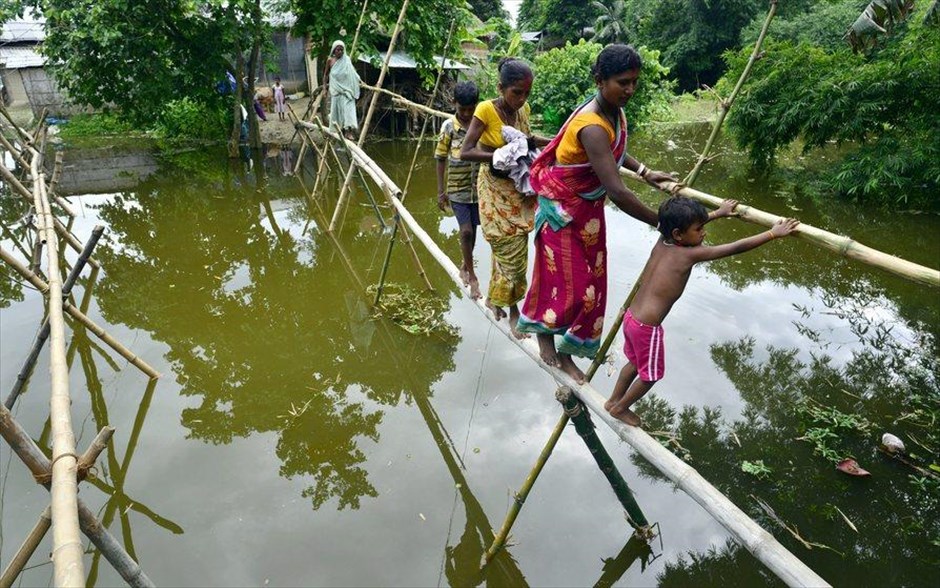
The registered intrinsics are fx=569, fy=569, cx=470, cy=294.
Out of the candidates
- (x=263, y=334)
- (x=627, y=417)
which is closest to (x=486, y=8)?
(x=263, y=334)

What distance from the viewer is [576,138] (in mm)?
2078

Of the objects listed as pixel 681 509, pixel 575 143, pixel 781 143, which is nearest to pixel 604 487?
pixel 681 509

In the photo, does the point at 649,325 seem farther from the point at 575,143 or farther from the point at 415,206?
the point at 415,206

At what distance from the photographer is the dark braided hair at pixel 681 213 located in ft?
6.46

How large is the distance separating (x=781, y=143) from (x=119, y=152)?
13467 millimetres

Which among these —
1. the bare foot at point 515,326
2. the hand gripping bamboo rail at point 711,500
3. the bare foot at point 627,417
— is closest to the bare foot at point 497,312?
the bare foot at point 515,326

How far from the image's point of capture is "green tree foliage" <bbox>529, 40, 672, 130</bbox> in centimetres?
1411

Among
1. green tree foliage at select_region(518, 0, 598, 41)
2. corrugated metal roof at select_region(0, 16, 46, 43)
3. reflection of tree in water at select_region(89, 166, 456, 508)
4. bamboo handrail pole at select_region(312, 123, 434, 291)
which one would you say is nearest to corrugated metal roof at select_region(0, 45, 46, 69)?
corrugated metal roof at select_region(0, 16, 46, 43)

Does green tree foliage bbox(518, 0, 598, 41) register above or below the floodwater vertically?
above

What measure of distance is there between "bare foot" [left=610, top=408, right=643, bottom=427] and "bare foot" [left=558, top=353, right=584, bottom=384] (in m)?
0.27

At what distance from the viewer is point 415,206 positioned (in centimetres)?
927

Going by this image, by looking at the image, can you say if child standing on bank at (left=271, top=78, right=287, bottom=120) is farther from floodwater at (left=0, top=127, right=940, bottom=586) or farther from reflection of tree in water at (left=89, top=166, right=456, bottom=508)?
floodwater at (left=0, top=127, right=940, bottom=586)

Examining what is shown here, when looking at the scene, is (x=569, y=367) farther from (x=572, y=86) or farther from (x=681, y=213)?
(x=572, y=86)

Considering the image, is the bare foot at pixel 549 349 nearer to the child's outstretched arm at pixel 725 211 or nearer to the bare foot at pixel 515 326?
the bare foot at pixel 515 326
